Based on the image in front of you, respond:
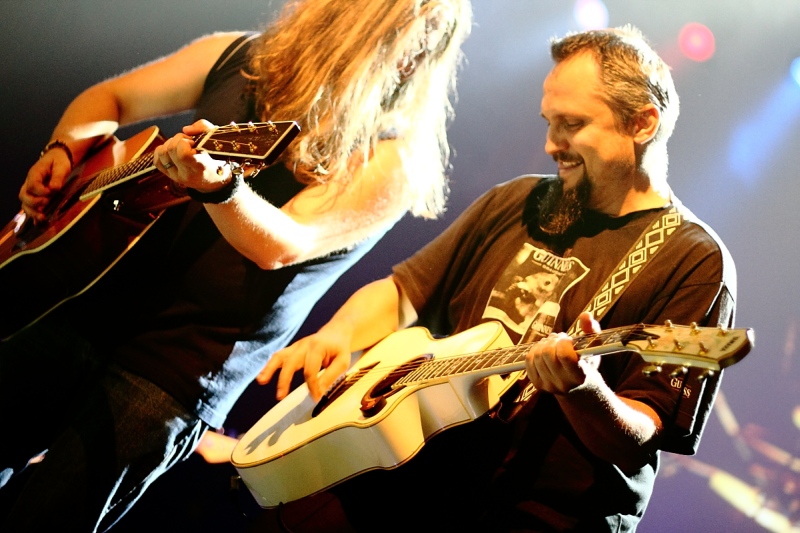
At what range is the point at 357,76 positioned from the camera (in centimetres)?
192

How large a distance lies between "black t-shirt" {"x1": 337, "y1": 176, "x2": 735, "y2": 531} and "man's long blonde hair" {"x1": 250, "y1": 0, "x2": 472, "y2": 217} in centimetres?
62

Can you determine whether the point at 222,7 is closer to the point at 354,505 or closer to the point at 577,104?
the point at 577,104

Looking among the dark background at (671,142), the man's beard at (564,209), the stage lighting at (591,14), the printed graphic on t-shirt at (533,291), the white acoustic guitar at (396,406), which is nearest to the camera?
the white acoustic guitar at (396,406)

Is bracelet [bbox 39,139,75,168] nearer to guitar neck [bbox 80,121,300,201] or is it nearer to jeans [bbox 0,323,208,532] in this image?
jeans [bbox 0,323,208,532]

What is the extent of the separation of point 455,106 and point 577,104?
86 centimetres

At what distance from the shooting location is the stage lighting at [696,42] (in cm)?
239

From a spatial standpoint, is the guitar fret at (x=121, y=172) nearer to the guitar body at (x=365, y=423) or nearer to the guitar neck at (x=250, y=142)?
the guitar neck at (x=250, y=142)

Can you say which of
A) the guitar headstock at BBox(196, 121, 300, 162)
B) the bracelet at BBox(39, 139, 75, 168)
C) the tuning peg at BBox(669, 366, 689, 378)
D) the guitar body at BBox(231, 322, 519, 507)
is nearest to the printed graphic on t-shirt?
the guitar body at BBox(231, 322, 519, 507)

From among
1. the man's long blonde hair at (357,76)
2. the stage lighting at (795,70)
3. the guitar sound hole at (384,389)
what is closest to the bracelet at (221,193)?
the man's long blonde hair at (357,76)

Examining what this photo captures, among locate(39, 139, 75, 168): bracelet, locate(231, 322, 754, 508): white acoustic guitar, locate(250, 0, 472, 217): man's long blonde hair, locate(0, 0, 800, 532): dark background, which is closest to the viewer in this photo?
locate(231, 322, 754, 508): white acoustic guitar

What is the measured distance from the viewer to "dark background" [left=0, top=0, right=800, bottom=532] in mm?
2301

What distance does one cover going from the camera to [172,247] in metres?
1.82

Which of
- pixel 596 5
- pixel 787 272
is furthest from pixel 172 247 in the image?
pixel 787 272

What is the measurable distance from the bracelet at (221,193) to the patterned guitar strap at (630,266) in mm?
793
